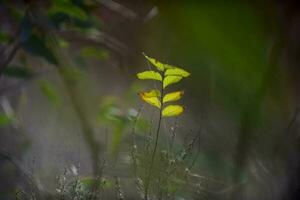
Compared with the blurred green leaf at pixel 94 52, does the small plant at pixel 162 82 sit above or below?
above

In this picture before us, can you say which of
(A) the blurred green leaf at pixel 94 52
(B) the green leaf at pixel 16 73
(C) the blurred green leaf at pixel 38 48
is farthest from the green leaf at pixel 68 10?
(A) the blurred green leaf at pixel 94 52

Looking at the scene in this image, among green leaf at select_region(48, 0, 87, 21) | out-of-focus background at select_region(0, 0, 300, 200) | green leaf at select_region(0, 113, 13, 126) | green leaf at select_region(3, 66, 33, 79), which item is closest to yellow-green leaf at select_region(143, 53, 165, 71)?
out-of-focus background at select_region(0, 0, 300, 200)

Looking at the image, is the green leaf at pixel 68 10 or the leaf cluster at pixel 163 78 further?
the green leaf at pixel 68 10

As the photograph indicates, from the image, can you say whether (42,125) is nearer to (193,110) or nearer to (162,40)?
(162,40)

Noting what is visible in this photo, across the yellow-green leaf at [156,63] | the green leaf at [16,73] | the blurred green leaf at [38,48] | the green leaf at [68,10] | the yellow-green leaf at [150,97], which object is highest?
the yellow-green leaf at [156,63]

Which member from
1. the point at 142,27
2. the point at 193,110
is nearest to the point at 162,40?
the point at 142,27

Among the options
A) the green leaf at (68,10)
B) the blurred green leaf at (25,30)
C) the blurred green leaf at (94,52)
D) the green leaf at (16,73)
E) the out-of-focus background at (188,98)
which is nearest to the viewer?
the out-of-focus background at (188,98)

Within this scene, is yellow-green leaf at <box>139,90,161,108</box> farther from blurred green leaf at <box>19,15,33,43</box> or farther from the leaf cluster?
blurred green leaf at <box>19,15,33,43</box>

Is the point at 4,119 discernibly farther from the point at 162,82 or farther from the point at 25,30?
the point at 162,82

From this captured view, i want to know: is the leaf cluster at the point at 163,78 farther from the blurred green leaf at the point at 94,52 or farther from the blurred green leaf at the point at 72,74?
the blurred green leaf at the point at 94,52
